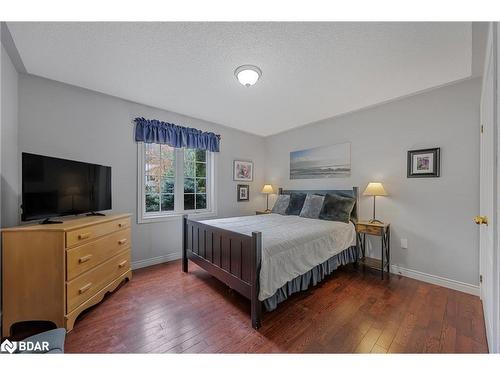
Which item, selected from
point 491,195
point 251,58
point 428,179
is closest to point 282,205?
point 428,179

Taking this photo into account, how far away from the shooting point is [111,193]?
2.64 metres

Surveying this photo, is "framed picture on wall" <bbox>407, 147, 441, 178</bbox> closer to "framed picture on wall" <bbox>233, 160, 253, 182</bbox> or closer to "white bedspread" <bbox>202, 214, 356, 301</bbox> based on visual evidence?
"white bedspread" <bbox>202, 214, 356, 301</bbox>

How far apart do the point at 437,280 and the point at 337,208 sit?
137 centimetres

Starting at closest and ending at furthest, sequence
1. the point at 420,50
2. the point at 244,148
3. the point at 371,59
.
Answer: the point at 420,50, the point at 371,59, the point at 244,148

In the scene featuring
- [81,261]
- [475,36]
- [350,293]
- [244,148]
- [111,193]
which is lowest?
[350,293]

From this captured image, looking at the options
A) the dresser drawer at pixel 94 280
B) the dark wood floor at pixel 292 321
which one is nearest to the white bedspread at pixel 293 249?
the dark wood floor at pixel 292 321

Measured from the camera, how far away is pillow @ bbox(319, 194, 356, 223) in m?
2.94

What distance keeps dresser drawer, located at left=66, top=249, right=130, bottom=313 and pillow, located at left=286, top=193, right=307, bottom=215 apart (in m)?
2.53

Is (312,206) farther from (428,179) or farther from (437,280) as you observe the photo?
(437,280)

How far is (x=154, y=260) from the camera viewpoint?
3.05m

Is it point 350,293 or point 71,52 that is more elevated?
point 71,52

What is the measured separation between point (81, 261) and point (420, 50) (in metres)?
3.43
